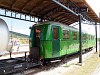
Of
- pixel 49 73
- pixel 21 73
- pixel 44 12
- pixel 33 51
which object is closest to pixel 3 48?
pixel 21 73

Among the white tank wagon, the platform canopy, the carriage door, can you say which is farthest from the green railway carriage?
the white tank wagon

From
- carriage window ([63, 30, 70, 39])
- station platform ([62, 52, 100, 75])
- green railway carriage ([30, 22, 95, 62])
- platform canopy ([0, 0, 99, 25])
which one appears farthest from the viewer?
carriage window ([63, 30, 70, 39])

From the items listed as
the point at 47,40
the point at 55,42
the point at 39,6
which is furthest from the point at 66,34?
the point at 47,40

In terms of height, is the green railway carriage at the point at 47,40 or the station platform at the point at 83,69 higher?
the green railway carriage at the point at 47,40

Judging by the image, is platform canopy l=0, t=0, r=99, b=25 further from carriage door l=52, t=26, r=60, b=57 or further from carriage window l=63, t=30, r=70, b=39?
carriage window l=63, t=30, r=70, b=39

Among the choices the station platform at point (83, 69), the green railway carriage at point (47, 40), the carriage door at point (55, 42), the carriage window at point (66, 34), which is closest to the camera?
the station platform at point (83, 69)

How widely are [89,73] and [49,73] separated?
2.45 metres

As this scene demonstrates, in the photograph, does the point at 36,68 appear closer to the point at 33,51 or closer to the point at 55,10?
the point at 33,51

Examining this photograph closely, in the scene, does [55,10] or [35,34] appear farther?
[55,10]

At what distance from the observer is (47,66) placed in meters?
17.1

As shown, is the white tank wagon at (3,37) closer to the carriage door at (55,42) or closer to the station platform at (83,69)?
the station platform at (83,69)

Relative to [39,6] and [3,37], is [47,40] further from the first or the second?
[3,37]

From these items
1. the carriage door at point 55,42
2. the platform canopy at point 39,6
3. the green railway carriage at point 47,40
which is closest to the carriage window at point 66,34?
the green railway carriage at point 47,40

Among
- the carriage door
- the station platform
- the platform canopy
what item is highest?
the platform canopy
